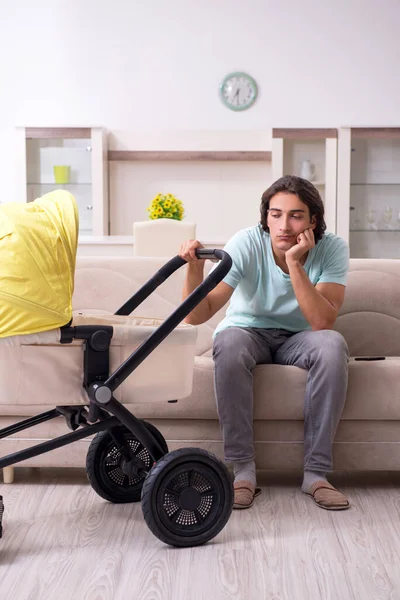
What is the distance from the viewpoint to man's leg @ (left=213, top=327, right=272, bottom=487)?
Answer: 2.37 metres

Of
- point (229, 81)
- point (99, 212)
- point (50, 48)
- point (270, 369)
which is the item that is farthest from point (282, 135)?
point (270, 369)

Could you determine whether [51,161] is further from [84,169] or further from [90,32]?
[90,32]

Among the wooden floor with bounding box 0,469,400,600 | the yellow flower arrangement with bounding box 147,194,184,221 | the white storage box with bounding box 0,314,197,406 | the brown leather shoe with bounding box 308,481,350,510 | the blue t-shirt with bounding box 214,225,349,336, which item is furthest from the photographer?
the yellow flower arrangement with bounding box 147,194,184,221

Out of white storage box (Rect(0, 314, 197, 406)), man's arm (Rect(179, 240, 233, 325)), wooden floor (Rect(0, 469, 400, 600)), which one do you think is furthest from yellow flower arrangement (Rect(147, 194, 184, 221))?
white storage box (Rect(0, 314, 197, 406))

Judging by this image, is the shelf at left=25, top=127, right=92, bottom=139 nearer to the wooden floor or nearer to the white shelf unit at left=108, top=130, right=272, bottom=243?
the white shelf unit at left=108, top=130, right=272, bottom=243

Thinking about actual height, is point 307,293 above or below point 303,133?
below

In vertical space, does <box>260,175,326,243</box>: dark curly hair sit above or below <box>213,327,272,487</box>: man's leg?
above

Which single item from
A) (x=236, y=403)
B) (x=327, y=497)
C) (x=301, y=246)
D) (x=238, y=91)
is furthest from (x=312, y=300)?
(x=238, y=91)

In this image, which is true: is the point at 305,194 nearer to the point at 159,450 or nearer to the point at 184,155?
the point at 159,450

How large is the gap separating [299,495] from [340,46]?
464cm

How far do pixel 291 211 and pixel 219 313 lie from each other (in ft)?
1.95

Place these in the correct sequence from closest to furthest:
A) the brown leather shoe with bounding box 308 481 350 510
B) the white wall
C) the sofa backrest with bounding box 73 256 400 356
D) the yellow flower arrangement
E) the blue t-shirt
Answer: the brown leather shoe with bounding box 308 481 350 510
the blue t-shirt
the sofa backrest with bounding box 73 256 400 356
the yellow flower arrangement
the white wall

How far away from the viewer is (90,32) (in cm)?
631

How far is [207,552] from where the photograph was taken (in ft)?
6.52
